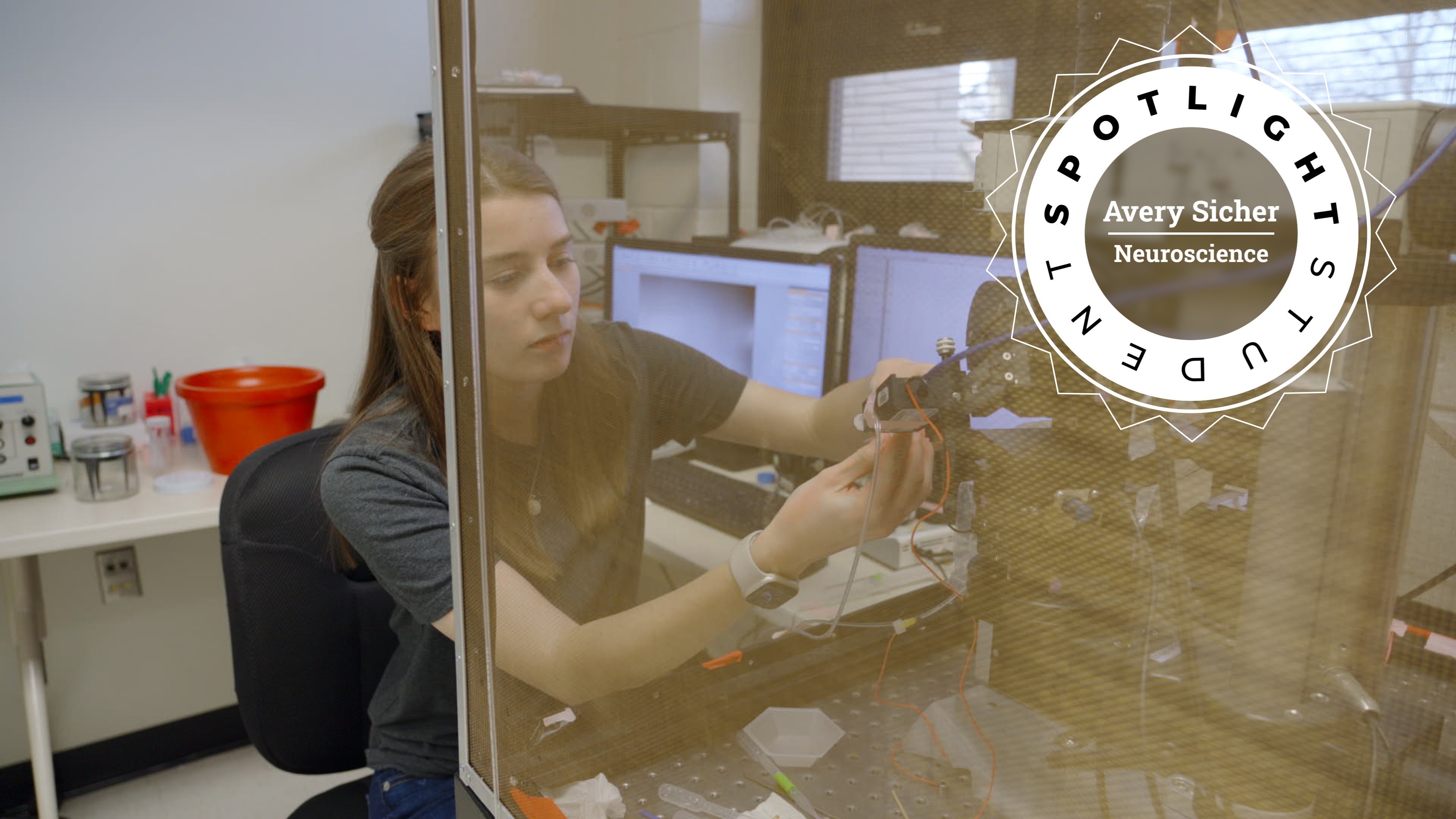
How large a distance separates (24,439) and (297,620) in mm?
1038

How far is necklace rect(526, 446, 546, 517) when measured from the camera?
641 millimetres

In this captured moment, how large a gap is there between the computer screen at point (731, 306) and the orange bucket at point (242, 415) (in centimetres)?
160

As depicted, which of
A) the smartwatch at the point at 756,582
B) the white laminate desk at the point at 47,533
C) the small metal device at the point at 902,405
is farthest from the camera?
the white laminate desk at the point at 47,533

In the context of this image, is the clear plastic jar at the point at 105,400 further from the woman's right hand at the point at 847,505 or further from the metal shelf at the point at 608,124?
the woman's right hand at the point at 847,505

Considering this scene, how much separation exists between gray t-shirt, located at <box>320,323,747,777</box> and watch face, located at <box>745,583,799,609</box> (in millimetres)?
91

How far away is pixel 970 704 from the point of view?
49 centimetres

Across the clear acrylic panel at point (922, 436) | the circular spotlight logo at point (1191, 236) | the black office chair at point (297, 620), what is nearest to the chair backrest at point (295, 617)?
the black office chair at point (297, 620)

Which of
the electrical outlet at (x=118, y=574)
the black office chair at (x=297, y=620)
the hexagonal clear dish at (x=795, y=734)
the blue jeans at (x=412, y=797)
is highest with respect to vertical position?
the hexagonal clear dish at (x=795, y=734)

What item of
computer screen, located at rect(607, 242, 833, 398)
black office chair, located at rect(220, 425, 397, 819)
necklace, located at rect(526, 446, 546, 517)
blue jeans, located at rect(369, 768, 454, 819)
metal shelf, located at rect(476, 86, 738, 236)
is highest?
metal shelf, located at rect(476, 86, 738, 236)

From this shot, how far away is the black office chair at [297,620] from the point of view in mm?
1175

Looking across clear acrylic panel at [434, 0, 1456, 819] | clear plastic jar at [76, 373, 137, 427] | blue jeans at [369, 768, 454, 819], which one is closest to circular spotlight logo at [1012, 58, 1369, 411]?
clear acrylic panel at [434, 0, 1456, 819]

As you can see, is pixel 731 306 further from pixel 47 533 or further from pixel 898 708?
pixel 47 533

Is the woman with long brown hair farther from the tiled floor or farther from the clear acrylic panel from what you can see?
the tiled floor

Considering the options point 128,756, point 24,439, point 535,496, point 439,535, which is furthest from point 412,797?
point 128,756
